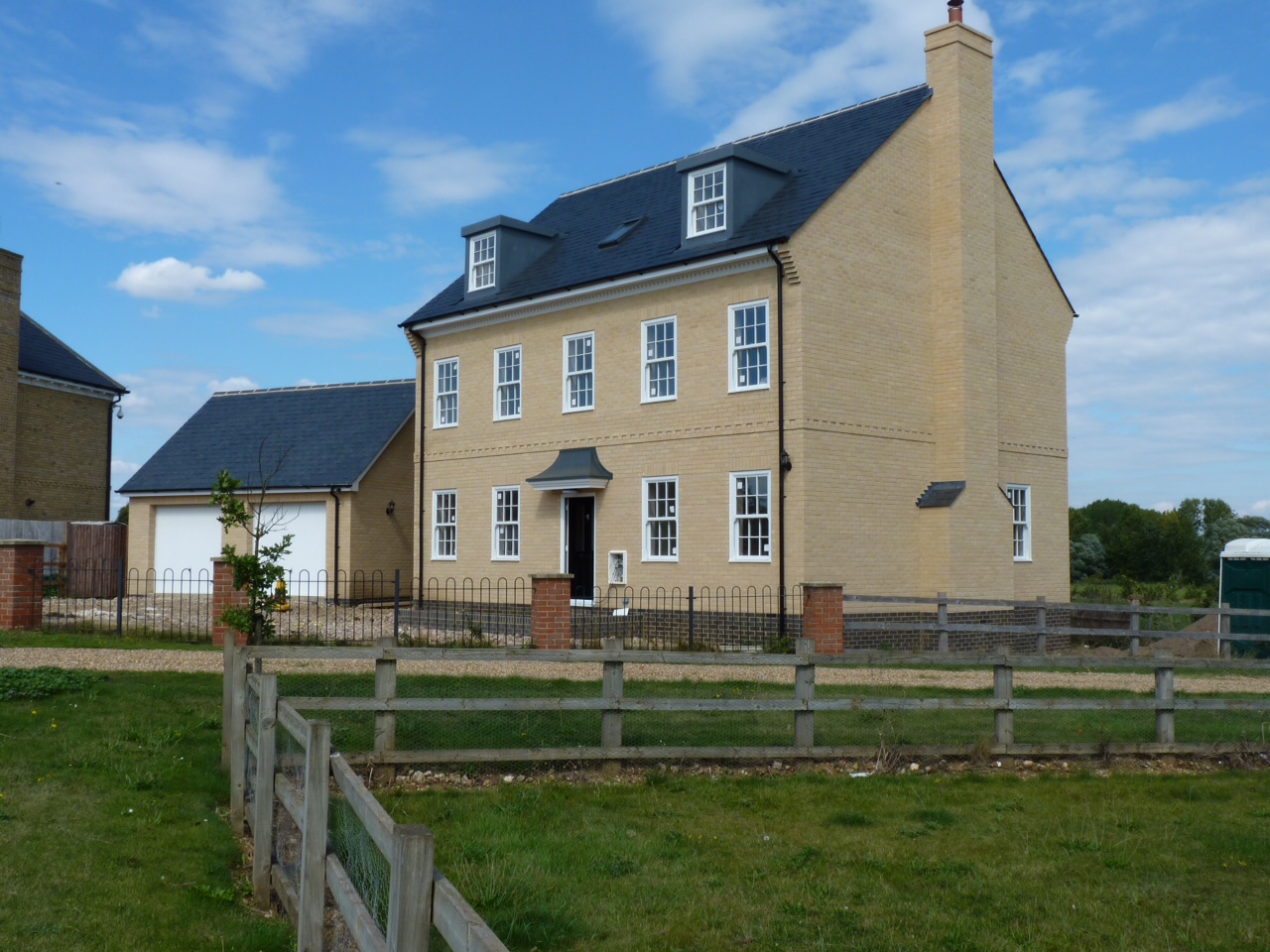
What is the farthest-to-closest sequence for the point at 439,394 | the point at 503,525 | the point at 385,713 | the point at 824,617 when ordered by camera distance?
the point at 439,394, the point at 503,525, the point at 824,617, the point at 385,713

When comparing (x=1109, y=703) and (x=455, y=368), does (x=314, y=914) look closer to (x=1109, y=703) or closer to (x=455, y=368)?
(x=1109, y=703)

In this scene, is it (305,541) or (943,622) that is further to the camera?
(305,541)

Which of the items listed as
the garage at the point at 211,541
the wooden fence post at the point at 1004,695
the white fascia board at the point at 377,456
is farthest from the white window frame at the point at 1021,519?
the garage at the point at 211,541

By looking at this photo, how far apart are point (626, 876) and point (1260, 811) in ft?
18.2

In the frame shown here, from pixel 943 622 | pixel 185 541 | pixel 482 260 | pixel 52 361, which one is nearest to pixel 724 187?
pixel 482 260

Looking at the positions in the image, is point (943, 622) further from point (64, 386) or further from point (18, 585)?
point (64, 386)

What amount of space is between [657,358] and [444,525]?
809cm

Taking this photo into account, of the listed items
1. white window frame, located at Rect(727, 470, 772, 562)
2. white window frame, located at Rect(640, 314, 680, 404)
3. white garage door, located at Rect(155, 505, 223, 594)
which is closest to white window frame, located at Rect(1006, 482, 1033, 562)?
white window frame, located at Rect(727, 470, 772, 562)

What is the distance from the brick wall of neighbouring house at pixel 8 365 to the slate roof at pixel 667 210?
13.5m

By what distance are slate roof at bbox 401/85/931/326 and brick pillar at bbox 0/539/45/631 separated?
11.8m

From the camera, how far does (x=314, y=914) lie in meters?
5.50

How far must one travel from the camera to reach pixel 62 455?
125ft

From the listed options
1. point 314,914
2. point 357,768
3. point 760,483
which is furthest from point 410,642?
point 314,914

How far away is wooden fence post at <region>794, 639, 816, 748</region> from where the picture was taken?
1092 cm
